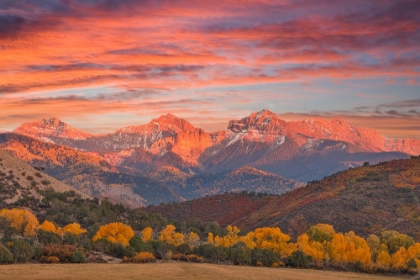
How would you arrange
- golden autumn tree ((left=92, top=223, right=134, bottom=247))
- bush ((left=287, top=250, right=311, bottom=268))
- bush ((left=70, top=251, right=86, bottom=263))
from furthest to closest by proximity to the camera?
golden autumn tree ((left=92, top=223, right=134, bottom=247)) < bush ((left=287, top=250, right=311, bottom=268)) < bush ((left=70, top=251, right=86, bottom=263))

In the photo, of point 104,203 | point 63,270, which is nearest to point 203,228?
point 104,203

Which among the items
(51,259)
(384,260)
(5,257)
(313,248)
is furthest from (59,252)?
(384,260)

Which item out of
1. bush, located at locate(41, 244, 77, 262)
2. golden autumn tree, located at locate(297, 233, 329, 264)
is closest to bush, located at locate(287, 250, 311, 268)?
golden autumn tree, located at locate(297, 233, 329, 264)

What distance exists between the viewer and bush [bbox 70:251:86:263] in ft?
281

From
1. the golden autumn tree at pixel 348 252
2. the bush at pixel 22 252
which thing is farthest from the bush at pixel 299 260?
the bush at pixel 22 252

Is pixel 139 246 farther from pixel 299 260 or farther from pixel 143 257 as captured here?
pixel 299 260

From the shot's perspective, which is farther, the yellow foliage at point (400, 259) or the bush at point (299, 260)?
the yellow foliage at point (400, 259)

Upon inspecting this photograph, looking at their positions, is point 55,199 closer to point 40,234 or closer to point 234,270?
point 40,234

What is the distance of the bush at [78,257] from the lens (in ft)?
281

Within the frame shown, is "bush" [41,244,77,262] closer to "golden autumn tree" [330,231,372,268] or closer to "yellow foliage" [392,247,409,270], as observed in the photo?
"golden autumn tree" [330,231,372,268]

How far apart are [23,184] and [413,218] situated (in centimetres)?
10773

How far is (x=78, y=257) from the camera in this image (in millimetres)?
86125

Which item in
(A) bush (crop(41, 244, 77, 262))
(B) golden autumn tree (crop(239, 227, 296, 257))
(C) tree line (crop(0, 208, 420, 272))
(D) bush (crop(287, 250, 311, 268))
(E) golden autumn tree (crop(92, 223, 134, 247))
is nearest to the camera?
(A) bush (crop(41, 244, 77, 262))

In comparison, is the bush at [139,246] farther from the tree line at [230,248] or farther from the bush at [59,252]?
the bush at [59,252]
